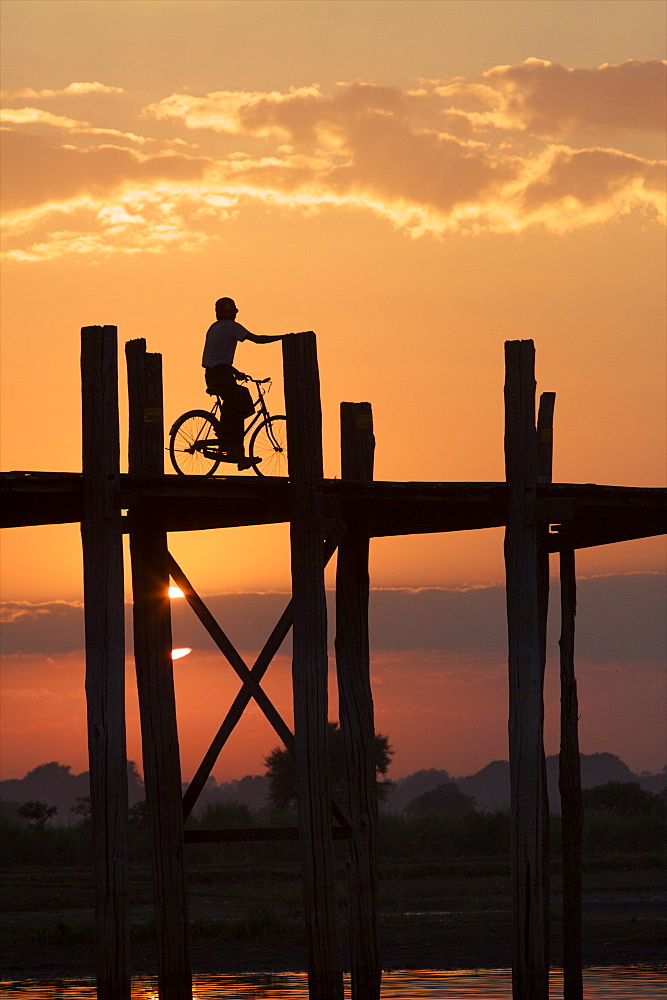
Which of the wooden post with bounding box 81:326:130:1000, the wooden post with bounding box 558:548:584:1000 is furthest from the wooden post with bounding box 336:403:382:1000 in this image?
the wooden post with bounding box 81:326:130:1000

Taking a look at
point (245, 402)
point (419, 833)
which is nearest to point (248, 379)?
point (245, 402)

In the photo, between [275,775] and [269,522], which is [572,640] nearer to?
[269,522]

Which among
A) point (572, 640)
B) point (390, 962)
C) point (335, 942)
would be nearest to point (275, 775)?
point (390, 962)

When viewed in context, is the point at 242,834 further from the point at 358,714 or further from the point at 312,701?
the point at 358,714

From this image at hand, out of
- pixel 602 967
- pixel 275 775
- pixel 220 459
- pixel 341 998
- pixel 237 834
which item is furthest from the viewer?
pixel 275 775

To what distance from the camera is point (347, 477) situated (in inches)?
664

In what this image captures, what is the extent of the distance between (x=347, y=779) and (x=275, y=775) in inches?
1672

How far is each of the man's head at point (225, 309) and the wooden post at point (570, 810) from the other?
523cm

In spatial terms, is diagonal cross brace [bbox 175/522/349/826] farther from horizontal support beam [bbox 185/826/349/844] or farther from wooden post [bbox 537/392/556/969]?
wooden post [bbox 537/392/556/969]

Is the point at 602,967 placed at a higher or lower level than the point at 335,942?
lower

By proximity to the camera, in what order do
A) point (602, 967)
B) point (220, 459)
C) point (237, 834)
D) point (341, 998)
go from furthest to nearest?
point (602, 967), point (220, 459), point (237, 834), point (341, 998)

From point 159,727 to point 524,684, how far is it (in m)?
3.44

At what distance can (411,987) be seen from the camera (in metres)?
20.2

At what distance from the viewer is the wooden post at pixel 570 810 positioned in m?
18.3
